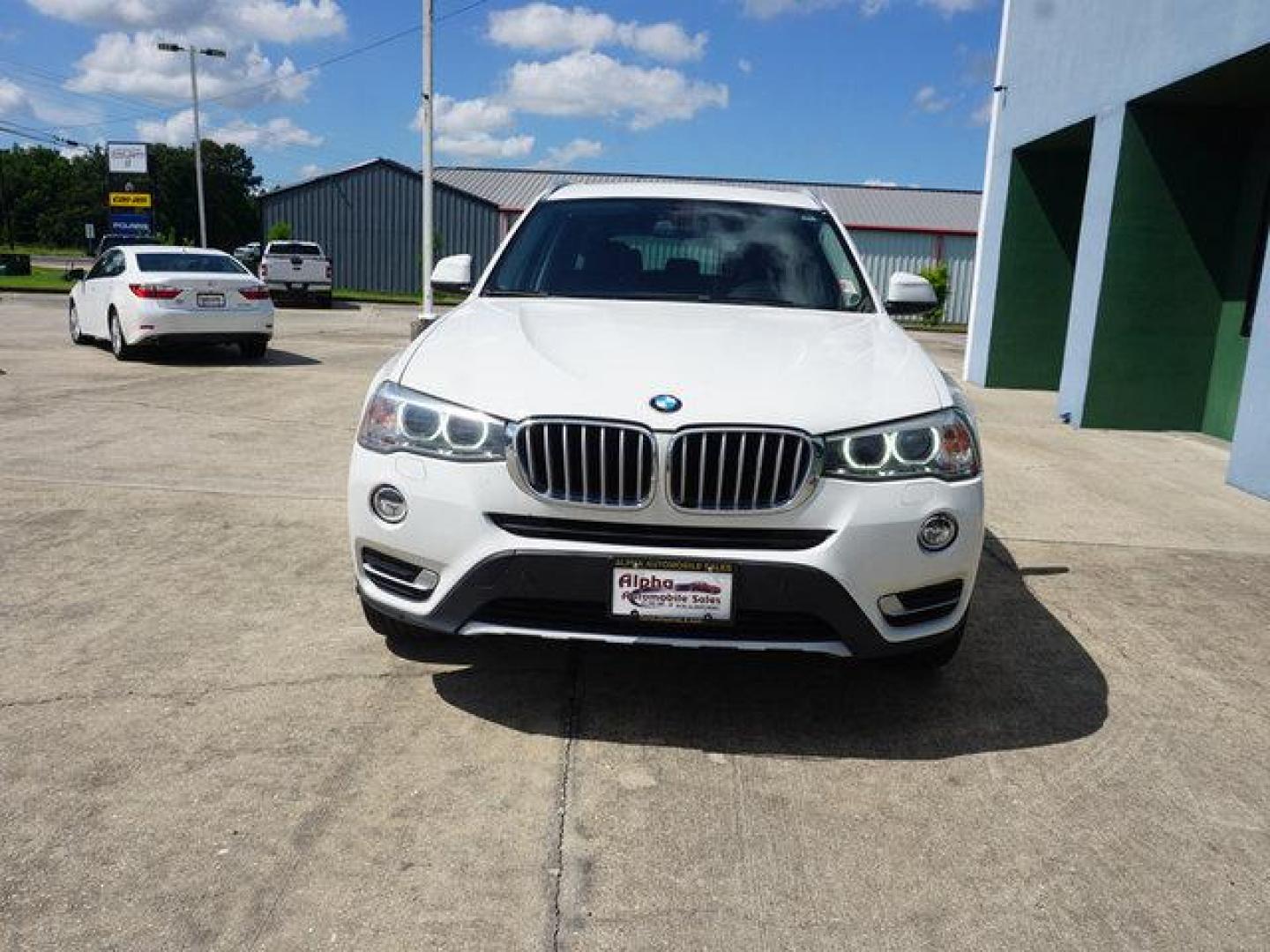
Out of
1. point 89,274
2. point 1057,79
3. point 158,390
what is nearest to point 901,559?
point 158,390

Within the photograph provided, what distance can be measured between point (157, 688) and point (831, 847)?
2.26m

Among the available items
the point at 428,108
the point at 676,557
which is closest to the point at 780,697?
the point at 676,557

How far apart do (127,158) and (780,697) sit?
44.3 meters

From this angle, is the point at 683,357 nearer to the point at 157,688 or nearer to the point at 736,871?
the point at 736,871

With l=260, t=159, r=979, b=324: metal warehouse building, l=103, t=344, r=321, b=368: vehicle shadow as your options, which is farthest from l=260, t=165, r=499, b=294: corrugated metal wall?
l=103, t=344, r=321, b=368: vehicle shadow

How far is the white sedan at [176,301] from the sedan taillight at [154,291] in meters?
0.01

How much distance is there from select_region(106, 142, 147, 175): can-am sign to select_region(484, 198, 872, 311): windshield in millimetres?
41937

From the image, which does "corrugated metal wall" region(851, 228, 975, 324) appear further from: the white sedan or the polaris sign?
the white sedan

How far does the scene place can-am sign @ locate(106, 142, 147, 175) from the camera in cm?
4059

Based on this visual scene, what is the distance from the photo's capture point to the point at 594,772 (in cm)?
309

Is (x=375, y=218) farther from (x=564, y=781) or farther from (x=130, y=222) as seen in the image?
(x=564, y=781)

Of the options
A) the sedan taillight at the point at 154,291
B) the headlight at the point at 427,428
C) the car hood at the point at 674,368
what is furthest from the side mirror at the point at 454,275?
the sedan taillight at the point at 154,291

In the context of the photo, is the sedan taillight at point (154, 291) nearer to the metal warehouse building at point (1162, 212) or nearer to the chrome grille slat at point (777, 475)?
the metal warehouse building at point (1162, 212)

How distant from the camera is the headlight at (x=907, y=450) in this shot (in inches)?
119
